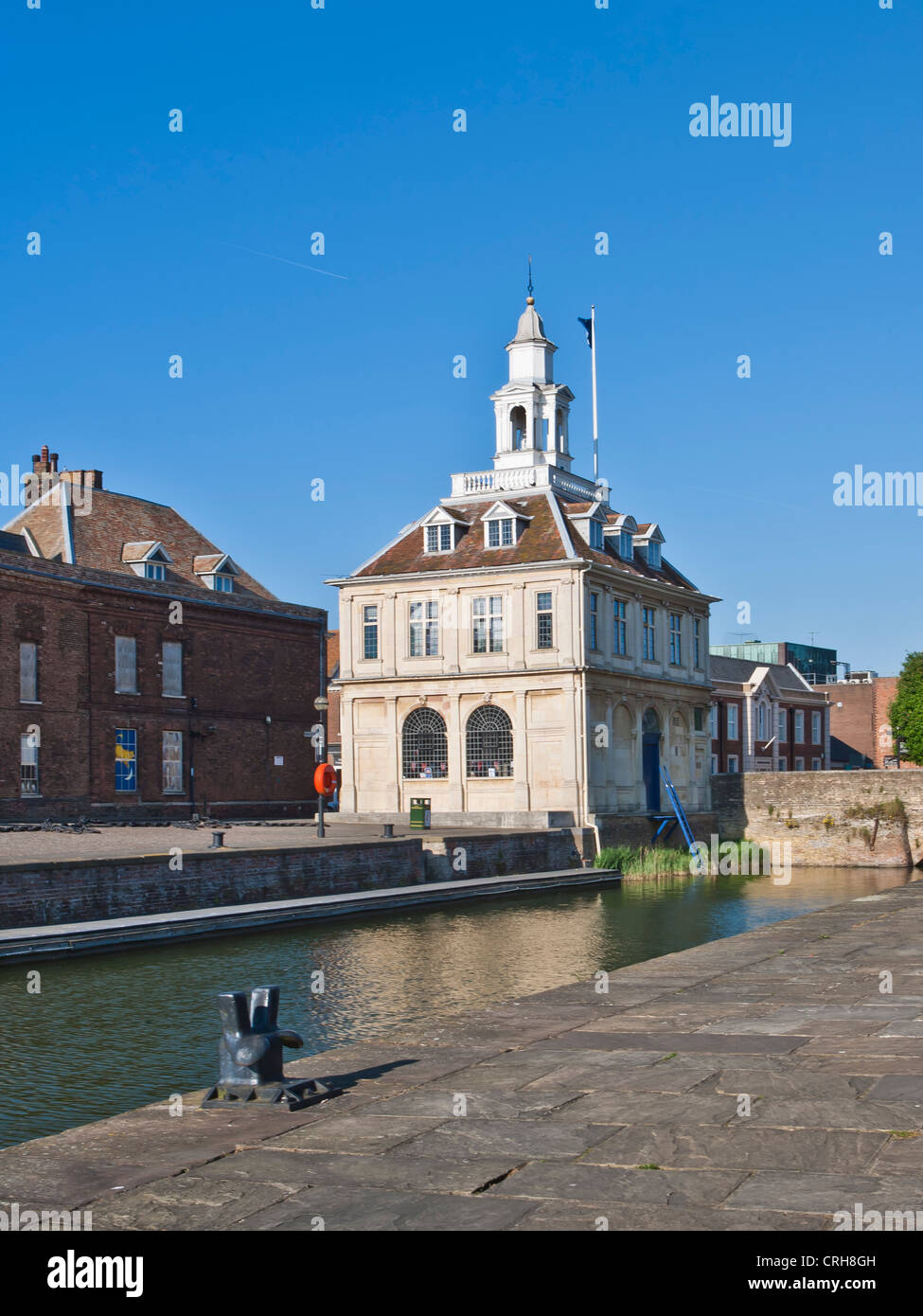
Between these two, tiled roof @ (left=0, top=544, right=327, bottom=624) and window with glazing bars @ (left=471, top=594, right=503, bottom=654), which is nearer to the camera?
tiled roof @ (left=0, top=544, right=327, bottom=624)

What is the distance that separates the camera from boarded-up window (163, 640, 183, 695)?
1874 inches

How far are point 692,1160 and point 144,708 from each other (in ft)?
135

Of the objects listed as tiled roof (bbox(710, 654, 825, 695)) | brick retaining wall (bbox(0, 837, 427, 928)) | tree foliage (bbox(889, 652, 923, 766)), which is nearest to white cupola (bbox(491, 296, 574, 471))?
brick retaining wall (bbox(0, 837, 427, 928))

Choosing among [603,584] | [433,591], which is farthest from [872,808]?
[433,591]

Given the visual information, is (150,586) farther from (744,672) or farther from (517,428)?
(744,672)

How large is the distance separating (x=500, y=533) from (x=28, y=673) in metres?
18.0

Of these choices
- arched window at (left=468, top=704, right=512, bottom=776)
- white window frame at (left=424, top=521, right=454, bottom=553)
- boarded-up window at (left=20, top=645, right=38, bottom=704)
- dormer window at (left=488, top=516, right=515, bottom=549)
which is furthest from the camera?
white window frame at (left=424, top=521, right=454, bottom=553)

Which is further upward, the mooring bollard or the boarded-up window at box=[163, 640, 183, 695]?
the boarded-up window at box=[163, 640, 183, 695]

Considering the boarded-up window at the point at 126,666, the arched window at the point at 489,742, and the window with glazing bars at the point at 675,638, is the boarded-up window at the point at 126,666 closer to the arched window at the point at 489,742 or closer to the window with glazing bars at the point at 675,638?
the arched window at the point at 489,742

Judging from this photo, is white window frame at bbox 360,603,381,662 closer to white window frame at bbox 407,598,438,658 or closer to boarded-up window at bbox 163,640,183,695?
white window frame at bbox 407,598,438,658

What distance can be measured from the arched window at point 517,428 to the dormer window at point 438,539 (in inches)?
193

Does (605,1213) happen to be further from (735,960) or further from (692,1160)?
(735,960)

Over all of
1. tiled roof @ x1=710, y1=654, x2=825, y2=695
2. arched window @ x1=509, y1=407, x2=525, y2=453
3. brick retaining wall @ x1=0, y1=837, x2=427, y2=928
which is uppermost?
arched window @ x1=509, y1=407, x2=525, y2=453

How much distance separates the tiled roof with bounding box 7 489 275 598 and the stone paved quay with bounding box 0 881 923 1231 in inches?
1528
